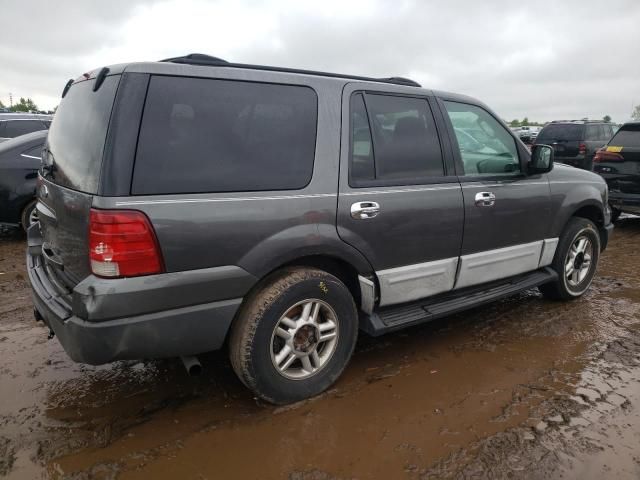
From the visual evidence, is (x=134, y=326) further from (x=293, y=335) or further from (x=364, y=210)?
(x=364, y=210)

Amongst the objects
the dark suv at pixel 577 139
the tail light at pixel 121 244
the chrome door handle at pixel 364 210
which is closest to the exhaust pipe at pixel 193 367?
the tail light at pixel 121 244

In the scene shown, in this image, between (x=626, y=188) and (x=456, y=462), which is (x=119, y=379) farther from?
(x=626, y=188)

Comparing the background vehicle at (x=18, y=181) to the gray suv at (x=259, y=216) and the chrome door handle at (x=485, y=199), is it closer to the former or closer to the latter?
the gray suv at (x=259, y=216)

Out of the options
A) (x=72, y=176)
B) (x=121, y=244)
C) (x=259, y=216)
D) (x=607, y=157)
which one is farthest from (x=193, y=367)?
(x=607, y=157)

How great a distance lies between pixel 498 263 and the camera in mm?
3703

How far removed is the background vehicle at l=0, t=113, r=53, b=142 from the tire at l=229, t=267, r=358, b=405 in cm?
894

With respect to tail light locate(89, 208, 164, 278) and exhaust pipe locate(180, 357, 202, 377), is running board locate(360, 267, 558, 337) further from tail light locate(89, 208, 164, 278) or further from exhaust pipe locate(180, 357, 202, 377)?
tail light locate(89, 208, 164, 278)

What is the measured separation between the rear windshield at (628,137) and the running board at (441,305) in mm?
4905

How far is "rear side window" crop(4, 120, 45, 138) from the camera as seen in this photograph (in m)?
9.61

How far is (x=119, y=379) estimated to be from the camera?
305cm

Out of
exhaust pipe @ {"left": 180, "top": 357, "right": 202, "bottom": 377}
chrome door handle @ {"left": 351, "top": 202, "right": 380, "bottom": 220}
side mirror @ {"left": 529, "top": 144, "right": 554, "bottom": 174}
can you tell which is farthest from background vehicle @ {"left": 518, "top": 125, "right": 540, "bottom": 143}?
exhaust pipe @ {"left": 180, "top": 357, "right": 202, "bottom": 377}

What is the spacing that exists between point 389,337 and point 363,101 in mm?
1831

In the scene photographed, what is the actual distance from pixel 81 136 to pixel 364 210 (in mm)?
1600

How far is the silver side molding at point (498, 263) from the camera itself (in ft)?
11.5
